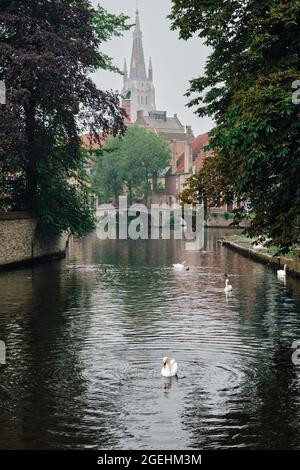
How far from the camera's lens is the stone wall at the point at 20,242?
37.7m

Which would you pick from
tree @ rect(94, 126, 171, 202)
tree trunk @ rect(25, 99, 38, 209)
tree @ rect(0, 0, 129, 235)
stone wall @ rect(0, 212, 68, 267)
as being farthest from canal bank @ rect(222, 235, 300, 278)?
tree @ rect(94, 126, 171, 202)

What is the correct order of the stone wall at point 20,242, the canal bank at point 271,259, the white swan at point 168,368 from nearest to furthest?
1. the white swan at point 168,368
2. the canal bank at point 271,259
3. the stone wall at point 20,242

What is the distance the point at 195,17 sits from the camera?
2422cm

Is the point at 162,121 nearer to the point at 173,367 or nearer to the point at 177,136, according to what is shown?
the point at 177,136

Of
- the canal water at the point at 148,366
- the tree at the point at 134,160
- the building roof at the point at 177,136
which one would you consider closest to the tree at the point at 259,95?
the canal water at the point at 148,366

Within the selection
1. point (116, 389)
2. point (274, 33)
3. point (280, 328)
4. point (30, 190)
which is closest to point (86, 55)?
point (30, 190)

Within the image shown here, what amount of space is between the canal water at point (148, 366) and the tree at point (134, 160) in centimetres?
7783

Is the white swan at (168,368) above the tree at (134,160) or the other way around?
the other way around

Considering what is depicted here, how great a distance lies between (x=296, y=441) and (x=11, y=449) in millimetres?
3783

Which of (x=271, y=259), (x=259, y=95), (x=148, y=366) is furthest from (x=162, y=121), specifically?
(x=148, y=366)

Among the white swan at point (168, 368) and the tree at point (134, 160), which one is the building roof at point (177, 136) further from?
the white swan at point (168, 368)

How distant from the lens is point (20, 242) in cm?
3997

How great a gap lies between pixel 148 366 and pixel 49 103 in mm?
25891

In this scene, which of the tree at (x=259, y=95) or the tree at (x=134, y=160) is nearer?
the tree at (x=259, y=95)
